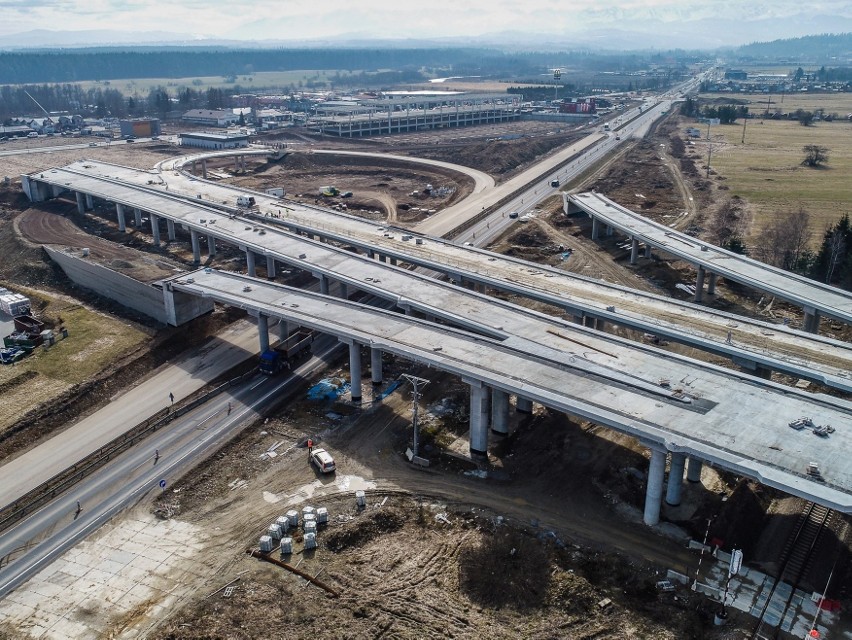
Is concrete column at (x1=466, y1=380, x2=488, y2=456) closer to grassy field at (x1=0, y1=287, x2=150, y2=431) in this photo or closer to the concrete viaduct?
grassy field at (x1=0, y1=287, x2=150, y2=431)

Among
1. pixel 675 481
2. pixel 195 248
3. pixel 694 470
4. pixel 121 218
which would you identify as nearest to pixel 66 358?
pixel 195 248

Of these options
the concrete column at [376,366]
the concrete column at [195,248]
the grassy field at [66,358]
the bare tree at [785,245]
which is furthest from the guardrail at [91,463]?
the bare tree at [785,245]

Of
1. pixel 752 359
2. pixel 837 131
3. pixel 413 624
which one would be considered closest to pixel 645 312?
pixel 752 359

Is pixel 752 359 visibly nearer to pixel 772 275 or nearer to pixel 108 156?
pixel 772 275

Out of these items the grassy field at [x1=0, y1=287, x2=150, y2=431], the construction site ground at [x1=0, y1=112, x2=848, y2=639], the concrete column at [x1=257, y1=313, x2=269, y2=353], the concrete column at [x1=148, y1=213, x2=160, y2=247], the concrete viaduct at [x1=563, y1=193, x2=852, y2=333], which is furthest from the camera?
the concrete column at [x1=148, y1=213, x2=160, y2=247]

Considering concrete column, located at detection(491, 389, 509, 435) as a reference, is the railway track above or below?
below

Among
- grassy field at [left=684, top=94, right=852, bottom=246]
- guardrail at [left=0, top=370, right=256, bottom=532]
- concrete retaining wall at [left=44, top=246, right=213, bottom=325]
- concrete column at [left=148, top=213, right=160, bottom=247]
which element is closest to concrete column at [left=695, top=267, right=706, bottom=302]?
grassy field at [left=684, top=94, right=852, bottom=246]

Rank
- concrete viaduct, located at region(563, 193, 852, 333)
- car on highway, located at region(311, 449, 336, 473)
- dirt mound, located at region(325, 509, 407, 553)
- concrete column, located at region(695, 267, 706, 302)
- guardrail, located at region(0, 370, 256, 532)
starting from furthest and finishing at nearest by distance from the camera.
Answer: concrete column, located at region(695, 267, 706, 302) < concrete viaduct, located at region(563, 193, 852, 333) < car on highway, located at region(311, 449, 336, 473) < guardrail, located at region(0, 370, 256, 532) < dirt mound, located at region(325, 509, 407, 553)
